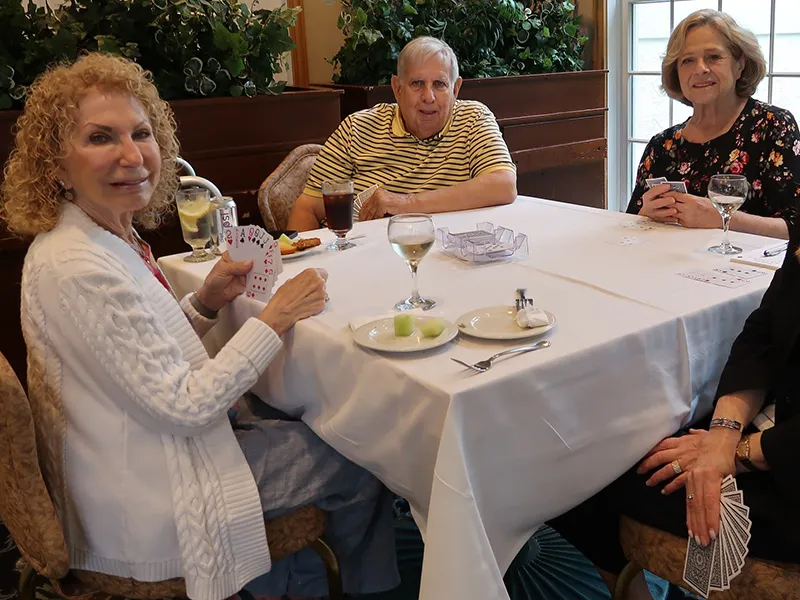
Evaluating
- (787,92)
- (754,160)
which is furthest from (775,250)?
(787,92)

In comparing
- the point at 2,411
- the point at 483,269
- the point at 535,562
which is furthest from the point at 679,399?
the point at 2,411

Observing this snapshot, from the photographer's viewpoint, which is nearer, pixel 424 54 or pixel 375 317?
pixel 375 317

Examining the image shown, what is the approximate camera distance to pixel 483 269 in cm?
174

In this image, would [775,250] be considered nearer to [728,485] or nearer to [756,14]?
[728,485]

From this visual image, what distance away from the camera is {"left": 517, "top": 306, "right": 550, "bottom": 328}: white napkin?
1.31 meters

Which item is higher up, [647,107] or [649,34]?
[649,34]

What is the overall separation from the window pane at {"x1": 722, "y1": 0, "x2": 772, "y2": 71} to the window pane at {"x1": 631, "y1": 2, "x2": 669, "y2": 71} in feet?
1.39

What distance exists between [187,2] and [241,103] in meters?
0.45

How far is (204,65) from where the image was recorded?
3236 mm

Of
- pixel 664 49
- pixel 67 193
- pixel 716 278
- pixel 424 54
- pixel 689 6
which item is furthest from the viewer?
pixel 689 6

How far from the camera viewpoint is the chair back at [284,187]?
2807 mm

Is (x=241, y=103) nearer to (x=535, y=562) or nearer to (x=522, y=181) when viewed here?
(x=522, y=181)

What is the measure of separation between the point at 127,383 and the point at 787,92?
Answer: 358 cm

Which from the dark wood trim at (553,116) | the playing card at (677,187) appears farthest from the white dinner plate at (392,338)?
the dark wood trim at (553,116)
